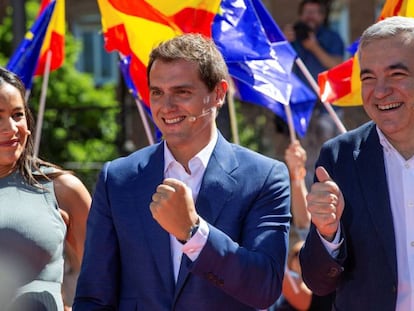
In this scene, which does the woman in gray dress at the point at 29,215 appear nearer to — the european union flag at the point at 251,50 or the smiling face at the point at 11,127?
the smiling face at the point at 11,127

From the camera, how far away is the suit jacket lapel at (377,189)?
3.62 meters

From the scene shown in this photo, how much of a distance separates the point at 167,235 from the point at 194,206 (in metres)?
0.19

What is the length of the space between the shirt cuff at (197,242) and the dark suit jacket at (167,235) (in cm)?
14

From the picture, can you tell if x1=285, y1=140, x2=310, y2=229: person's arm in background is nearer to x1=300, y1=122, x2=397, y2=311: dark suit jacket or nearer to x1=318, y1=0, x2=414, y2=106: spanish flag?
x1=318, y1=0, x2=414, y2=106: spanish flag

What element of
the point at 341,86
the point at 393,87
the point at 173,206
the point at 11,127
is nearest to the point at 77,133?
the point at 341,86

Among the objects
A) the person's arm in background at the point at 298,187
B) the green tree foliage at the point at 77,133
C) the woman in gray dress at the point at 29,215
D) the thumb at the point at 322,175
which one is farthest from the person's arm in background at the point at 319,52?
the thumb at the point at 322,175

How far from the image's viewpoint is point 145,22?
5914 mm

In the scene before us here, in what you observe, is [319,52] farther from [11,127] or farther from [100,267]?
[100,267]

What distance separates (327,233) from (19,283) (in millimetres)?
1281

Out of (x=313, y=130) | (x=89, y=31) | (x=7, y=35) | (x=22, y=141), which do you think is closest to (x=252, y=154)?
(x=22, y=141)

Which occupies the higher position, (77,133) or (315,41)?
(315,41)

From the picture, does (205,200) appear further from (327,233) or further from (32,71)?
(32,71)

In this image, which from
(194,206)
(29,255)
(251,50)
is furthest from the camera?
(251,50)

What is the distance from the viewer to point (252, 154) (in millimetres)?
3855
